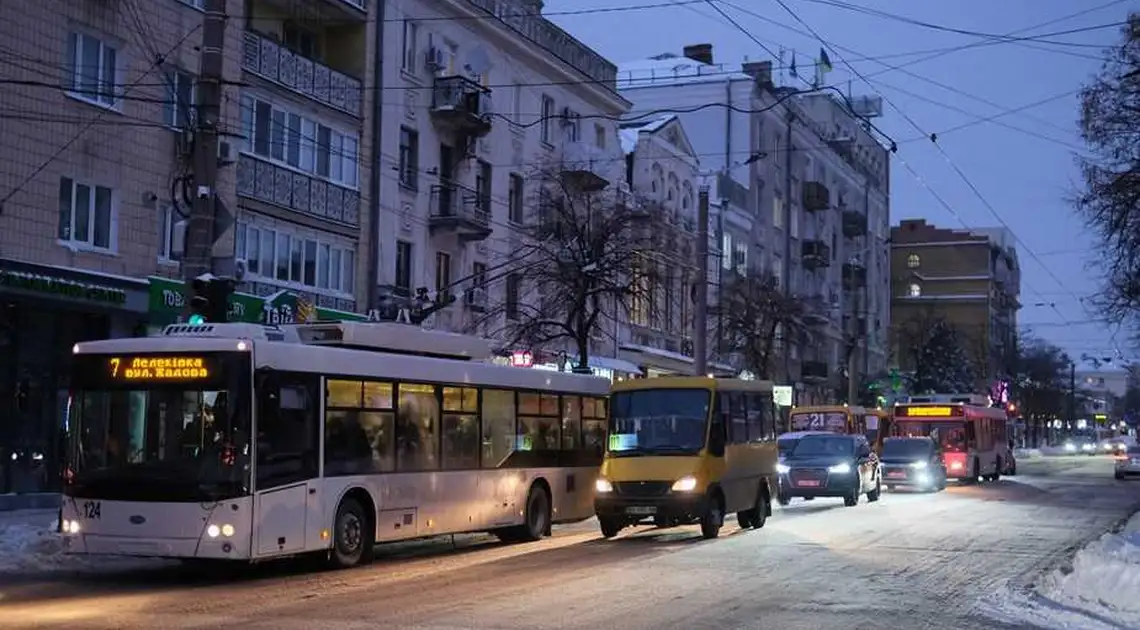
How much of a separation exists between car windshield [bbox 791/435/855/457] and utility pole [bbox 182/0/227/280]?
18940mm

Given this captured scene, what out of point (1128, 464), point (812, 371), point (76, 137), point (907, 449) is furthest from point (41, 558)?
point (812, 371)

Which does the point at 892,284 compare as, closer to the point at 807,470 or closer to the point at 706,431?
the point at 807,470

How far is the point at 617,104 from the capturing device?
5066 centimetres

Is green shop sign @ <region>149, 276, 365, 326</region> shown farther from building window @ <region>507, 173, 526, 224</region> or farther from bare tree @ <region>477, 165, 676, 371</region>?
building window @ <region>507, 173, 526, 224</region>

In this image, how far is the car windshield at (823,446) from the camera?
110 ft

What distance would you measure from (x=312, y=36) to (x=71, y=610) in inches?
977

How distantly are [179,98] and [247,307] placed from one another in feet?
15.8

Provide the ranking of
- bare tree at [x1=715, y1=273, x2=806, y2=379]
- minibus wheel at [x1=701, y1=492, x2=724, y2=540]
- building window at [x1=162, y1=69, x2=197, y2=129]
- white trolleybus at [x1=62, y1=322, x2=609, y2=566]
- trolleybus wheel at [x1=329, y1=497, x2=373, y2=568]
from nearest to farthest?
1. white trolleybus at [x1=62, y1=322, x2=609, y2=566]
2. trolleybus wheel at [x1=329, y1=497, x2=373, y2=568]
3. minibus wheel at [x1=701, y1=492, x2=724, y2=540]
4. building window at [x1=162, y1=69, x2=197, y2=129]
5. bare tree at [x1=715, y1=273, x2=806, y2=379]

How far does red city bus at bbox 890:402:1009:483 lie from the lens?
157ft

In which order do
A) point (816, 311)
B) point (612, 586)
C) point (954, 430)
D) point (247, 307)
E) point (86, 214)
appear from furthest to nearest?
point (816, 311)
point (954, 430)
point (247, 307)
point (86, 214)
point (612, 586)

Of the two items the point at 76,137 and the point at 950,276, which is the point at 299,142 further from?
the point at 950,276

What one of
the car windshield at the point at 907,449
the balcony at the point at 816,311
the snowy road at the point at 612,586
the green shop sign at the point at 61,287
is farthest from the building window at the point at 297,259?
the balcony at the point at 816,311

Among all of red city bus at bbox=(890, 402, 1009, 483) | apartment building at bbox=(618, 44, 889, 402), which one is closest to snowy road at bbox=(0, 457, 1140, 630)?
red city bus at bbox=(890, 402, 1009, 483)

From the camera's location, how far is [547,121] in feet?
150
